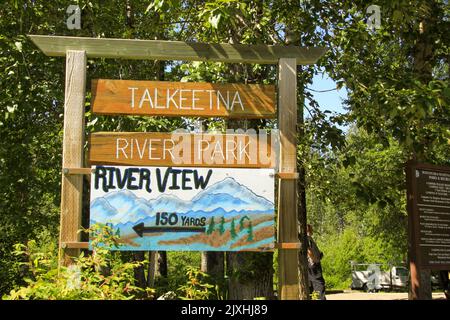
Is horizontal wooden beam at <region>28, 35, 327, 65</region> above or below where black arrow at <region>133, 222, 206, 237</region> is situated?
above

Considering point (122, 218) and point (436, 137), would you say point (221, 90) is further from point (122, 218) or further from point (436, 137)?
point (436, 137)

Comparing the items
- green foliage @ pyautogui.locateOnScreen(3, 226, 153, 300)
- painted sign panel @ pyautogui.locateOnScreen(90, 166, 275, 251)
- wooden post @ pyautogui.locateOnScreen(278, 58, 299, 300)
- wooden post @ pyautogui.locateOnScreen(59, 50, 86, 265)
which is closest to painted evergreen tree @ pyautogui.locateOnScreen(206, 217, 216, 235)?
painted sign panel @ pyautogui.locateOnScreen(90, 166, 275, 251)

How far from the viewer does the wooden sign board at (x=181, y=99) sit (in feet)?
18.7

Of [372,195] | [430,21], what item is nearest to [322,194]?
[430,21]

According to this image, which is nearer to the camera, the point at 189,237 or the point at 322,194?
the point at 189,237

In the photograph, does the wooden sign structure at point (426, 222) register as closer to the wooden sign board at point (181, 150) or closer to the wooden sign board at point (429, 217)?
the wooden sign board at point (429, 217)

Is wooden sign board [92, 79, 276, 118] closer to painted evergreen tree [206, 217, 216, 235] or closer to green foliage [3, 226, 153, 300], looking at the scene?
painted evergreen tree [206, 217, 216, 235]

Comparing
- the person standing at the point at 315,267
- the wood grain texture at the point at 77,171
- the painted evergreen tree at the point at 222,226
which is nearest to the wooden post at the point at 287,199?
the painted evergreen tree at the point at 222,226

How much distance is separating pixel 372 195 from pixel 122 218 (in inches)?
145

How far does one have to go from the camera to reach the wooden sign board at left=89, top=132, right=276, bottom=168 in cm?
555

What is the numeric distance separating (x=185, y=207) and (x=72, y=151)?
47.9 inches

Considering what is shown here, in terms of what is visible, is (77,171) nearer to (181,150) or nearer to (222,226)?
(181,150)

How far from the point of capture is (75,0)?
9570 mm

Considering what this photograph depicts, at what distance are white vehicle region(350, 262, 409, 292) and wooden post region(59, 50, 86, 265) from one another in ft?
109
